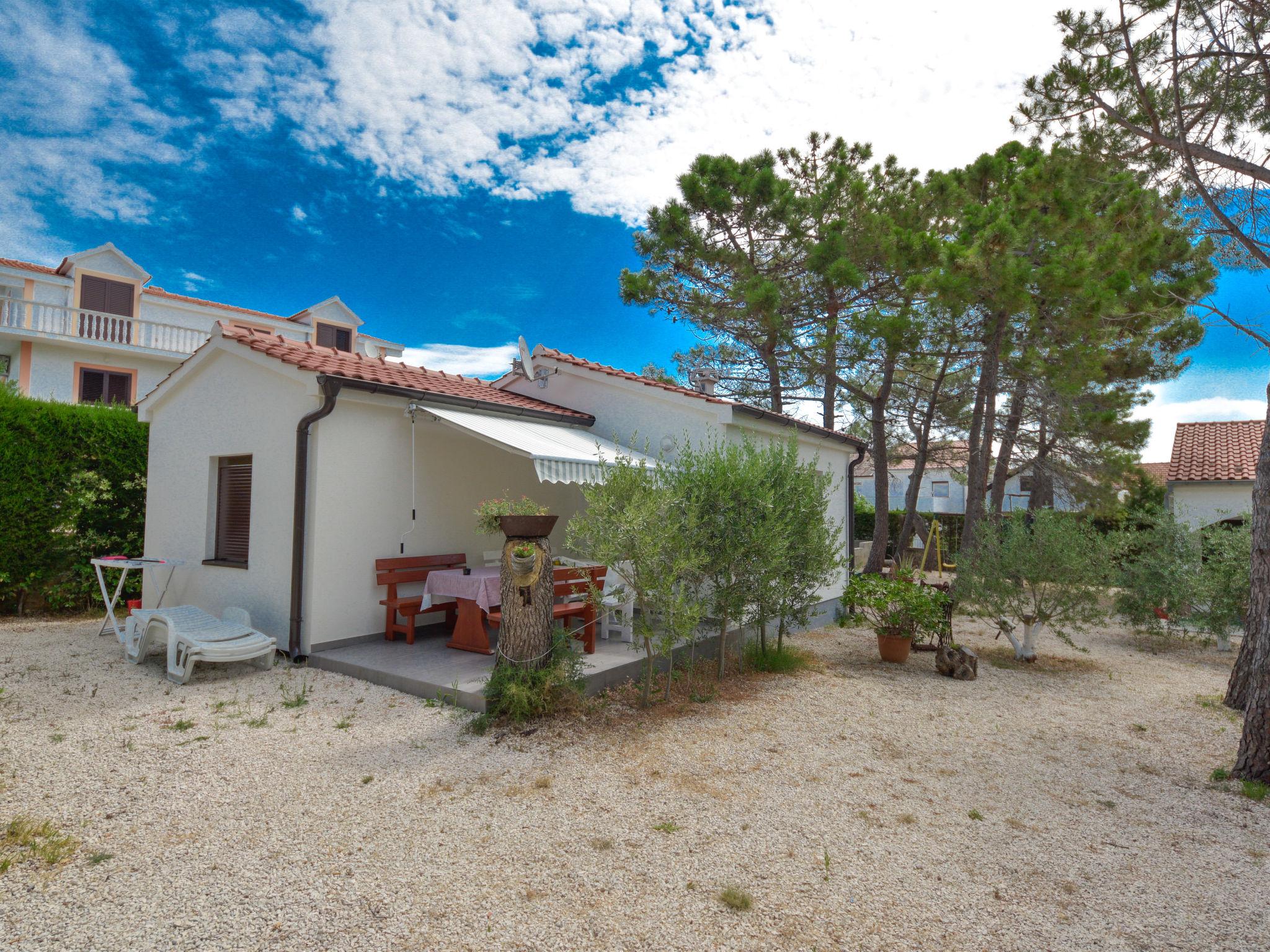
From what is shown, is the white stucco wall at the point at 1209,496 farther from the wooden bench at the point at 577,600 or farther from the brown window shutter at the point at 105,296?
the brown window shutter at the point at 105,296

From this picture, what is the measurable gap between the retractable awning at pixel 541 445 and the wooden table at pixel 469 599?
1807 mm

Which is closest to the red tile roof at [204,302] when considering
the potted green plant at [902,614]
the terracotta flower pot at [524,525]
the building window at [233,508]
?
the building window at [233,508]

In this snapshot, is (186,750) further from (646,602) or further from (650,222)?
(650,222)

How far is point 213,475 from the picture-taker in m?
11.8

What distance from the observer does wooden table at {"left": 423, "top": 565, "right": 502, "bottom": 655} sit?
31.9ft

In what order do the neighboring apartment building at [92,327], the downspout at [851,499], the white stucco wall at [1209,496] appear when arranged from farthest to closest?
the neighboring apartment building at [92,327], the white stucco wall at [1209,496], the downspout at [851,499]

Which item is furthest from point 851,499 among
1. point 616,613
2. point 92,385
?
point 92,385

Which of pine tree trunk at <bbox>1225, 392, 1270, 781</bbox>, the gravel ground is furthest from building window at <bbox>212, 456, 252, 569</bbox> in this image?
pine tree trunk at <bbox>1225, 392, 1270, 781</bbox>

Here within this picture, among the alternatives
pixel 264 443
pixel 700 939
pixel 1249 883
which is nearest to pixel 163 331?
pixel 264 443

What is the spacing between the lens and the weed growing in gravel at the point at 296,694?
315 inches

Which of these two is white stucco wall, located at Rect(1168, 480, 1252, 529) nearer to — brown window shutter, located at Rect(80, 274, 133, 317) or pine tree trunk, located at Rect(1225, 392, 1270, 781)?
pine tree trunk, located at Rect(1225, 392, 1270, 781)

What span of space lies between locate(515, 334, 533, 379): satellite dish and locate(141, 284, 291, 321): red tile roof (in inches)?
893

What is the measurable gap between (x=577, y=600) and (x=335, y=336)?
94.7ft

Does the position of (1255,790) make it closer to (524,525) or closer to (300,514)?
(524,525)
